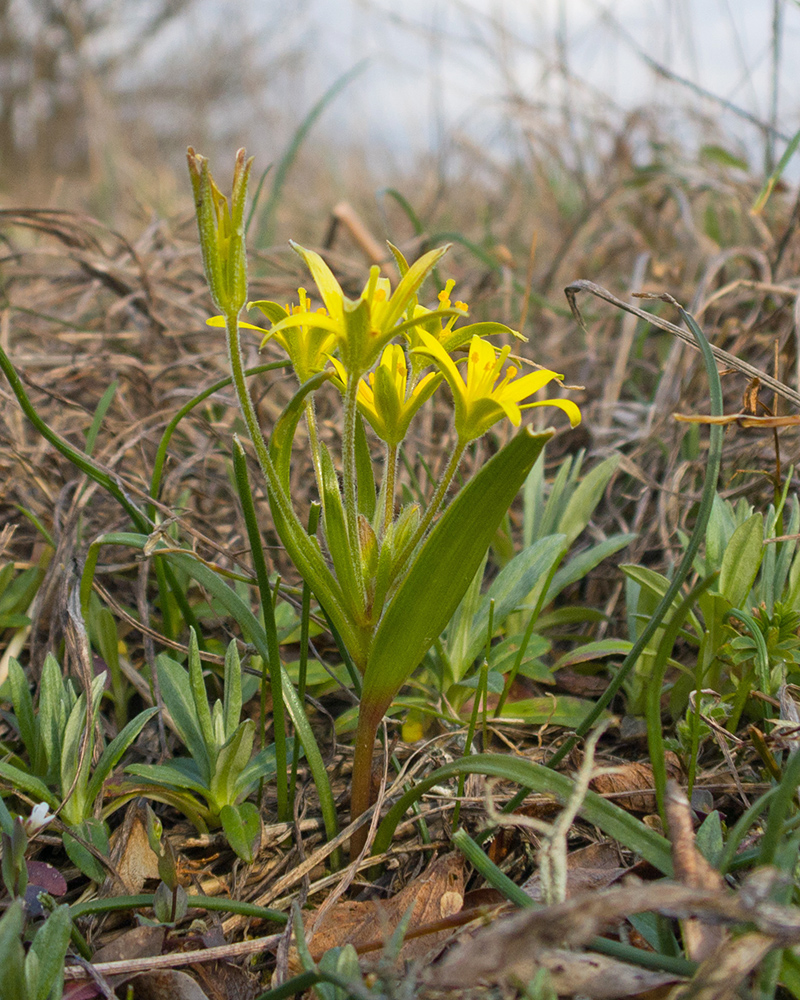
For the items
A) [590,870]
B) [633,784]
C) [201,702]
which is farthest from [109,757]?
[633,784]

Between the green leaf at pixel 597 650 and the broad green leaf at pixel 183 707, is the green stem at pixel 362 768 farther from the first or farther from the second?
the green leaf at pixel 597 650

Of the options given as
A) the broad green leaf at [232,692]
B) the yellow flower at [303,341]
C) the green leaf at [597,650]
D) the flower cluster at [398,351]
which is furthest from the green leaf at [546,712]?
the yellow flower at [303,341]

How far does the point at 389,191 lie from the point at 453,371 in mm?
2165

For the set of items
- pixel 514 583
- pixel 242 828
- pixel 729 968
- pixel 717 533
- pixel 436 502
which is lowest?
pixel 242 828

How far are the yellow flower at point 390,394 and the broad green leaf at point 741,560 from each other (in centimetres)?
64

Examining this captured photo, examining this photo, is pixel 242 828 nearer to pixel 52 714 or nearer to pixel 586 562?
pixel 52 714

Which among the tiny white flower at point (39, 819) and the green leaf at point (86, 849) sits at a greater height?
the tiny white flower at point (39, 819)

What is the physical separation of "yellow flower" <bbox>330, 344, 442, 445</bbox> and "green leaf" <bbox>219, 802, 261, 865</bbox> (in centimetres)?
60

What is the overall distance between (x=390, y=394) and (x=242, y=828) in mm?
682

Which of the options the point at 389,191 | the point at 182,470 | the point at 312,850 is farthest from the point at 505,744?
the point at 389,191

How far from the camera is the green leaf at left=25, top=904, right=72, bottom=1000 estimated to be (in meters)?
0.89

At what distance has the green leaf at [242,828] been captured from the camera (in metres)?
1.14

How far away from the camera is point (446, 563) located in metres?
0.98

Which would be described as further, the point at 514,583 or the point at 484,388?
the point at 514,583
